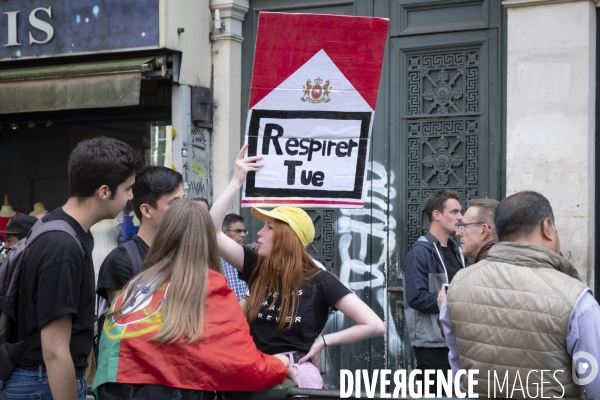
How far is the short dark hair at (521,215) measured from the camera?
3.70 m

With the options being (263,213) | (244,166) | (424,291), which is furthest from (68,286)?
(424,291)

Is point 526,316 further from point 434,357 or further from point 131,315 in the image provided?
point 434,357

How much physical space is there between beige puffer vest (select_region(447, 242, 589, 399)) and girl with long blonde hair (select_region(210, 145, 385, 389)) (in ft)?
2.39

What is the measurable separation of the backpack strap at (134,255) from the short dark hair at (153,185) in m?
0.25

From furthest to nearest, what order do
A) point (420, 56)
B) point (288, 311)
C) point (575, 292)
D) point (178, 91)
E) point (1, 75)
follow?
point (1, 75)
point (178, 91)
point (420, 56)
point (288, 311)
point (575, 292)

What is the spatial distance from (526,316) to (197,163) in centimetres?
574

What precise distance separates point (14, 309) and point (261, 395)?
103 cm

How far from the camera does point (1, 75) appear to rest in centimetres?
955

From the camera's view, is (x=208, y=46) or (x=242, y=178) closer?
(x=242, y=178)

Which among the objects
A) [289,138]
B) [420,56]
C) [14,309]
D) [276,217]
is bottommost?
[14,309]

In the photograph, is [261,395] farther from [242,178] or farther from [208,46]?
[208,46]

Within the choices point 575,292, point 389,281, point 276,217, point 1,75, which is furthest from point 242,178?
point 1,75

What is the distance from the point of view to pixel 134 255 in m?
4.39

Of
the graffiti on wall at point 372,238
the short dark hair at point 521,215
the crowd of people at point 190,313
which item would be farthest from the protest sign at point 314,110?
the graffiti on wall at point 372,238
